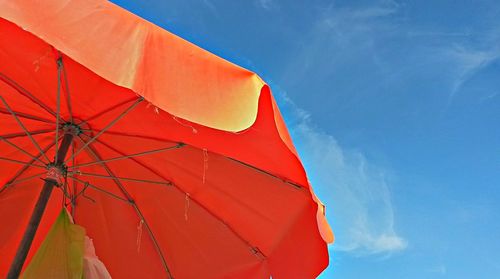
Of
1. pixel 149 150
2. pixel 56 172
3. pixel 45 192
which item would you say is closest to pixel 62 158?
pixel 56 172

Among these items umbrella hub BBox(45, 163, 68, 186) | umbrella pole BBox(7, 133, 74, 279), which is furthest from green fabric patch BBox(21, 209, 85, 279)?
umbrella hub BBox(45, 163, 68, 186)

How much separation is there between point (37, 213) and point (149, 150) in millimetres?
770

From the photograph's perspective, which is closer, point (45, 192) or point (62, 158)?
point (45, 192)

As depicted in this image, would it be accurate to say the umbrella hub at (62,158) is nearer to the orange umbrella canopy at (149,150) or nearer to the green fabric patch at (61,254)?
the orange umbrella canopy at (149,150)

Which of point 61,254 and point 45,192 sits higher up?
point 45,192

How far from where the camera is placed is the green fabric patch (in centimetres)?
235

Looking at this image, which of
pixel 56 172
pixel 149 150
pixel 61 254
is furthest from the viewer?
pixel 149 150

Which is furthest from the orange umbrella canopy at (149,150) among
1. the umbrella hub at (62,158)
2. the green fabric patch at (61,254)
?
the green fabric patch at (61,254)

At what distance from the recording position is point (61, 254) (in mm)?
2430

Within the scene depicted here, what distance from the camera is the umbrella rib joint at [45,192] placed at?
2432mm

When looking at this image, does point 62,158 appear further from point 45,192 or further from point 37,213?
point 37,213

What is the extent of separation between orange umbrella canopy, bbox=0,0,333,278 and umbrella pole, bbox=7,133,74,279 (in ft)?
0.20

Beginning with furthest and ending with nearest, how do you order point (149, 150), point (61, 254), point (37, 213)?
1. point (149, 150)
2. point (37, 213)
3. point (61, 254)

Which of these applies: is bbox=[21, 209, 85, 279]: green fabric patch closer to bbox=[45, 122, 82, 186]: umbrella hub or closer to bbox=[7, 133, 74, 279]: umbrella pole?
bbox=[7, 133, 74, 279]: umbrella pole
